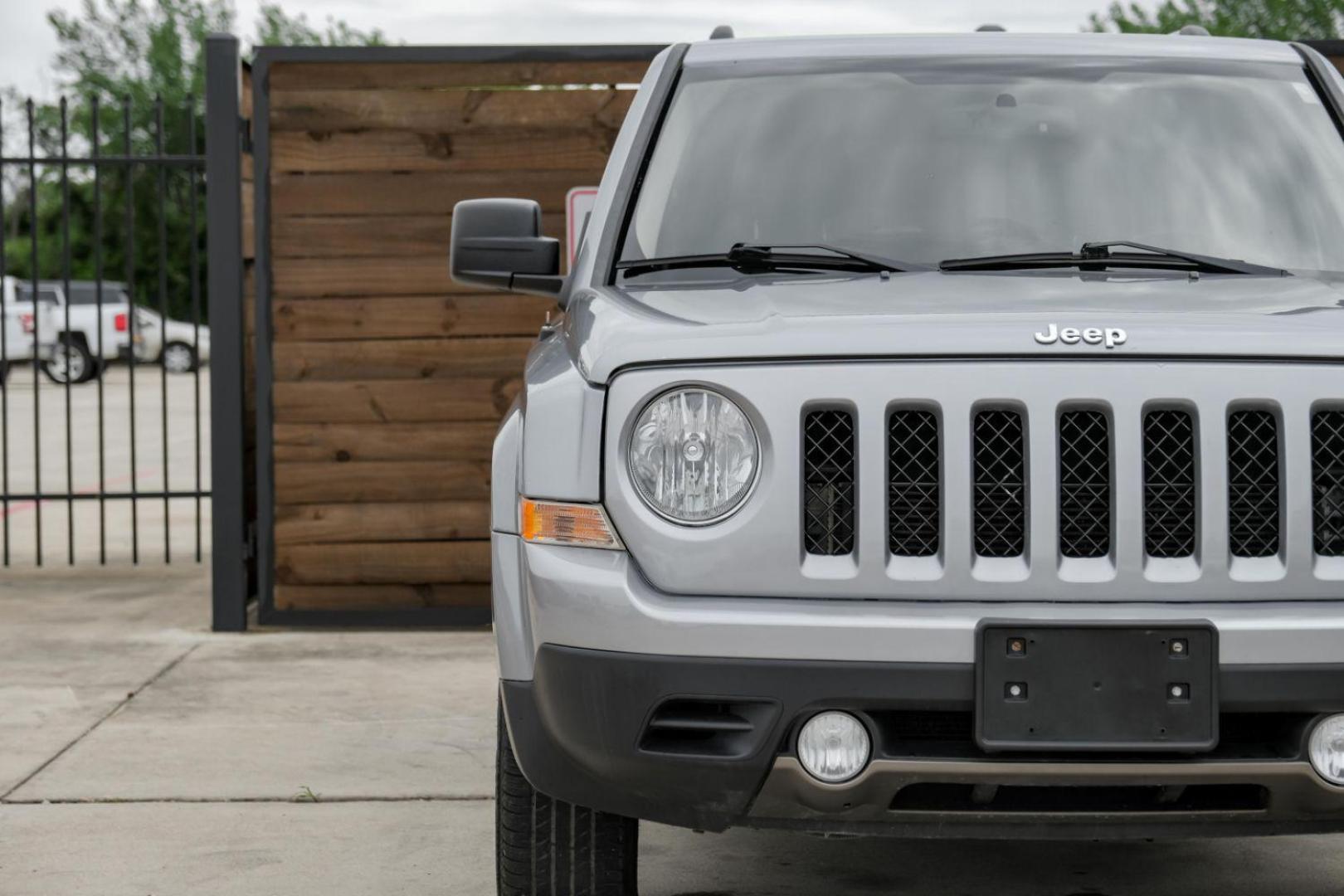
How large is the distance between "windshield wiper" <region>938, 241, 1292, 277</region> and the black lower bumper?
106cm

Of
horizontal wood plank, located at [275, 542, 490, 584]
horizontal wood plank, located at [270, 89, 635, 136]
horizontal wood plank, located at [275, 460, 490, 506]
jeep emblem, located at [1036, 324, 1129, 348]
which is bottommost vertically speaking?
horizontal wood plank, located at [275, 542, 490, 584]

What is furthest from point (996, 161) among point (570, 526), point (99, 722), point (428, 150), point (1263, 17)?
point (1263, 17)

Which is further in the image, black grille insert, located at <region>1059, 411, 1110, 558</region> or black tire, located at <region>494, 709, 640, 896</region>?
black tire, located at <region>494, 709, 640, 896</region>

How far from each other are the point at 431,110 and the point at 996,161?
387 cm

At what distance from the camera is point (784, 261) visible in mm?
3697

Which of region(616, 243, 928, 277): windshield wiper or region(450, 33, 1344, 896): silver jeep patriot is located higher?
region(616, 243, 928, 277): windshield wiper

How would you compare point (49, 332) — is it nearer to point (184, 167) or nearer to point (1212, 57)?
point (184, 167)

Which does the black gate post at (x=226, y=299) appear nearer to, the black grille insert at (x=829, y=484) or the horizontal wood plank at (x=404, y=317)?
the horizontal wood plank at (x=404, y=317)

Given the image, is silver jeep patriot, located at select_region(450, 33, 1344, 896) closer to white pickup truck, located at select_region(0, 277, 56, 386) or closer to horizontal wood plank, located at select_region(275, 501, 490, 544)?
horizontal wood plank, located at select_region(275, 501, 490, 544)

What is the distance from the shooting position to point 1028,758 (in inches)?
114

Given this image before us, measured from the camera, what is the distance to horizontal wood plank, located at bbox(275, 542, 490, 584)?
758 cm

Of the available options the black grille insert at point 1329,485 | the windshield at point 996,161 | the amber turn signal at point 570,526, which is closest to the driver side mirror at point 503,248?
the windshield at point 996,161

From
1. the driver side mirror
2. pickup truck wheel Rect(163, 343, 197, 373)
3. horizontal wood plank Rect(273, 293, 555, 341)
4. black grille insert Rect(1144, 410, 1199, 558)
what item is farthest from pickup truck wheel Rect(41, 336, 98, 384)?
black grille insert Rect(1144, 410, 1199, 558)

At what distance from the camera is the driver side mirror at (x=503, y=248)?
4133 mm
